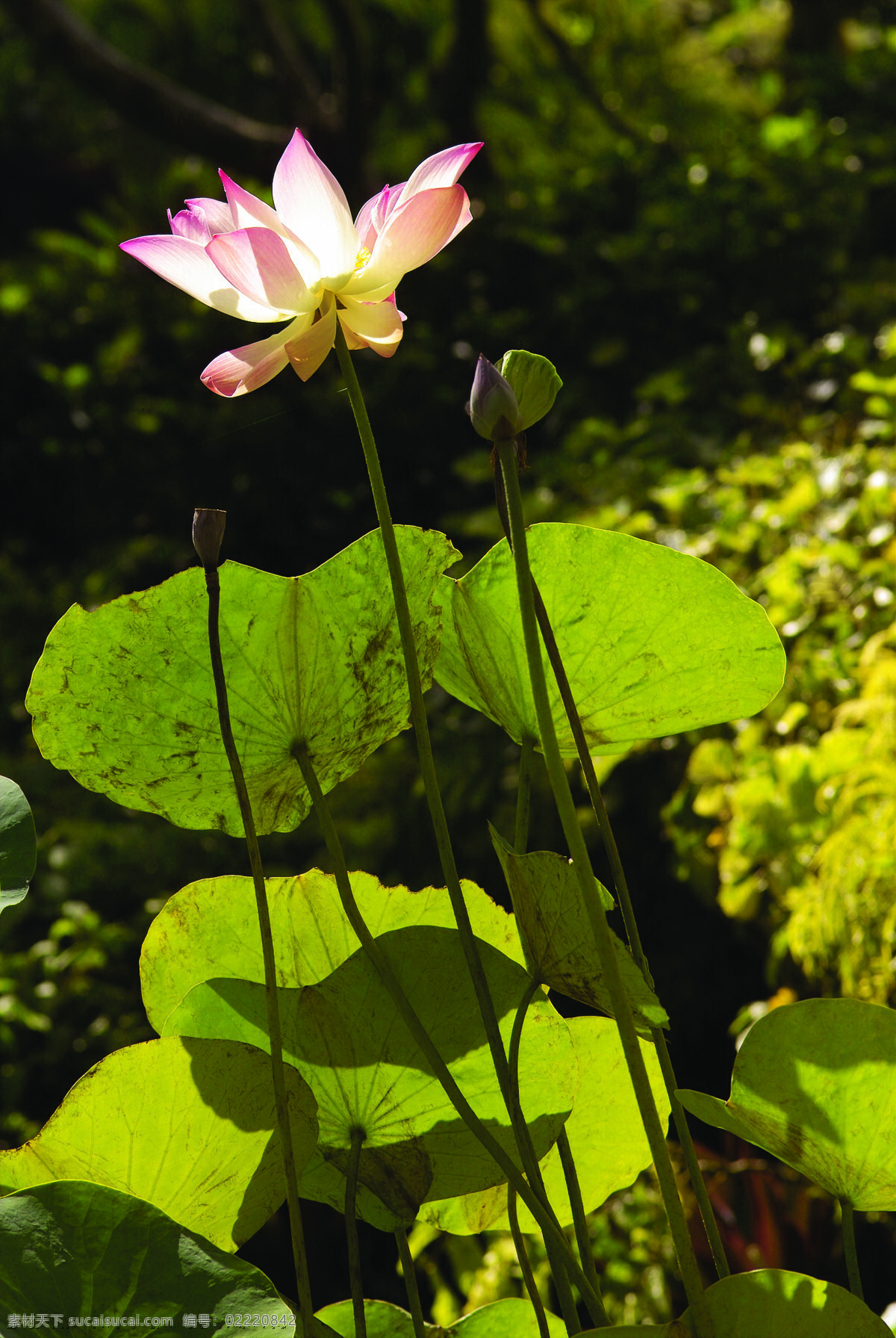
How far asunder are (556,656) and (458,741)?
1.33 meters

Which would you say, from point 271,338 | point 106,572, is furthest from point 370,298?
point 106,572

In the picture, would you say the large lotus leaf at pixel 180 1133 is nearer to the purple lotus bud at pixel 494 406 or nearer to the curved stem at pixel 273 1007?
the curved stem at pixel 273 1007

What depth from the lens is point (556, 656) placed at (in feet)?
1.00

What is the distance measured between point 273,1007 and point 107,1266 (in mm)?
79

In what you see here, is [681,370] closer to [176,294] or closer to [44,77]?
[176,294]

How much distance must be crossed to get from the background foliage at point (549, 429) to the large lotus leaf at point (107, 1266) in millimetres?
200

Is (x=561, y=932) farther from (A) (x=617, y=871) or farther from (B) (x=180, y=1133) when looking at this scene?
(B) (x=180, y=1133)

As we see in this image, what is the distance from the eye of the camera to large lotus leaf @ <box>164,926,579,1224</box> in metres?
0.34

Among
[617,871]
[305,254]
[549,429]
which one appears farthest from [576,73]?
[617,871]

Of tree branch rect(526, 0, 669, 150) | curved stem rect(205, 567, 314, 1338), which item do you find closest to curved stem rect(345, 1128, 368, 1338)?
curved stem rect(205, 567, 314, 1338)

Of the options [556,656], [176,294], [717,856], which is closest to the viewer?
[556,656]

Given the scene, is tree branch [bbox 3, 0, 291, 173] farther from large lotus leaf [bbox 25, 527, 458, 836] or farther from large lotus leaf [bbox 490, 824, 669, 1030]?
large lotus leaf [bbox 490, 824, 669, 1030]

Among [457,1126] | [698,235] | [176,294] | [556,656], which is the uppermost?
[176,294]

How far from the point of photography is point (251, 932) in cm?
39
